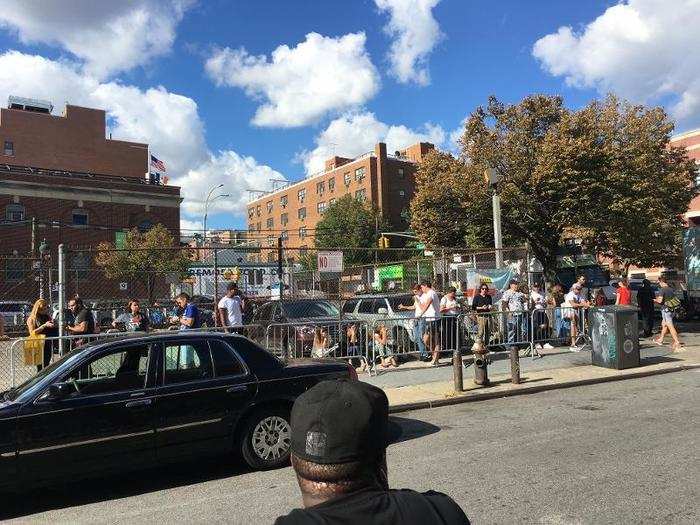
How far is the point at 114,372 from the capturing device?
5750 mm

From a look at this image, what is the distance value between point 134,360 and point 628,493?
4.71 meters

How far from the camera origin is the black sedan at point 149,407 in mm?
5172

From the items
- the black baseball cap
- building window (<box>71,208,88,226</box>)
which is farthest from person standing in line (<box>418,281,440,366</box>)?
building window (<box>71,208,88,226</box>)

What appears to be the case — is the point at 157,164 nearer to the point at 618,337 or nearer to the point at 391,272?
the point at 391,272

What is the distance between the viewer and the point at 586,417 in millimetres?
7723

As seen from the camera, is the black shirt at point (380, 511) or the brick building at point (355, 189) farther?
the brick building at point (355, 189)

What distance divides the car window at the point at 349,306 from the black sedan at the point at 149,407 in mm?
9342

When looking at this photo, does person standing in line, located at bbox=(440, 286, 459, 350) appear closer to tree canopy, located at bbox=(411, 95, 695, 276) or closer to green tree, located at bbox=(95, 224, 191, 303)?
tree canopy, located at bbox=(411, 95, 695, 276)

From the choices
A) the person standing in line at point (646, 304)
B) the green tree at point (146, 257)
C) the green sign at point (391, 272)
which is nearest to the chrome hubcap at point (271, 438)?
the person standing in line at point (646, 304)

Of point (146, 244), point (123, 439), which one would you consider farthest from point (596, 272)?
point (146, 244)

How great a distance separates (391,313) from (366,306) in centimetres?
105

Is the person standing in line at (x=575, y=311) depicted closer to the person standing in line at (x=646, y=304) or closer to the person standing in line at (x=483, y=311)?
the person standing in line at (x=483, y=311)

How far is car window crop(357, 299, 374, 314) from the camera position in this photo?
15.4 metres

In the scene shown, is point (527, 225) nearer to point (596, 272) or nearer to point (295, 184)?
point (596, 272)
